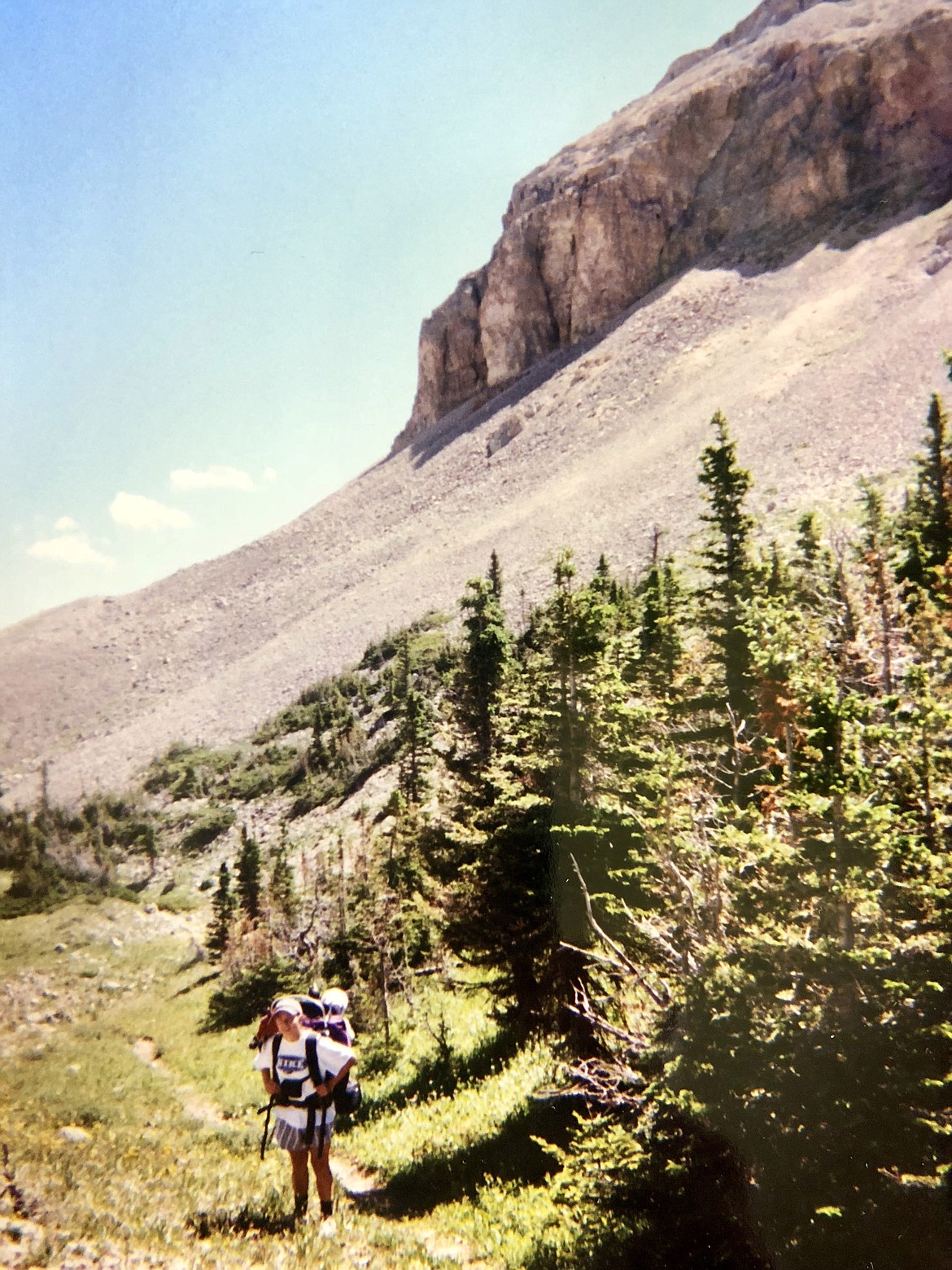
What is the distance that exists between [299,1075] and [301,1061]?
0.13 meters

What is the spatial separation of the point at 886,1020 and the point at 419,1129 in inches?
299

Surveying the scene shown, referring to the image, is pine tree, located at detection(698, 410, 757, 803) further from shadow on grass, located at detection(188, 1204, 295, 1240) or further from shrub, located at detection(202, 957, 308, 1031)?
shrub, located at detection(202, 957, 308, 1031)

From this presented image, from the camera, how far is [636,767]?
11.5 metres

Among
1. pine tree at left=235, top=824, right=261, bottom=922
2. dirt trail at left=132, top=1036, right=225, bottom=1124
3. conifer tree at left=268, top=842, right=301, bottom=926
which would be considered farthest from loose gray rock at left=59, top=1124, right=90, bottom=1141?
pine tree at left=235, top=824, right=261, bottom=922

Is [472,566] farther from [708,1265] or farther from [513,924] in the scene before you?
[708,1265]

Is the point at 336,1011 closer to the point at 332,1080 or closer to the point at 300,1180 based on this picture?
the point at 332,1080

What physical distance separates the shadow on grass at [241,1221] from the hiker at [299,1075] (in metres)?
0.40

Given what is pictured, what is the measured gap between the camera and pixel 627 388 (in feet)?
262

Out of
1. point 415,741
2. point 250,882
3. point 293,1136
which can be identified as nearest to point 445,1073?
point 293,1136

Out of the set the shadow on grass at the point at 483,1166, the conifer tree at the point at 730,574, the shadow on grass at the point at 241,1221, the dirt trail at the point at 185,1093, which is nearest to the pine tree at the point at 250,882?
the dirt trail at the point at 185,1093

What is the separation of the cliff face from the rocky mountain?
37 centimetres

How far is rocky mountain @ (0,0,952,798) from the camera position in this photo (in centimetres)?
5391

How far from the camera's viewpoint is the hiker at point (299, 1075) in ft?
19.1

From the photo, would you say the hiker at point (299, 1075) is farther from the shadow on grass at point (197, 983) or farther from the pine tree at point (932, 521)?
the pine tree at point (932, 521)
